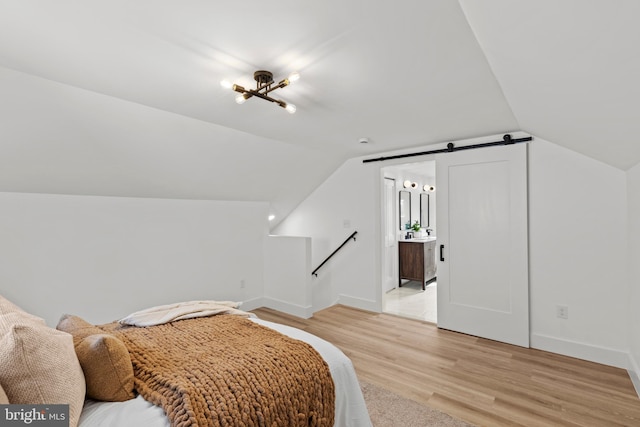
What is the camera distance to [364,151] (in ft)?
13.9

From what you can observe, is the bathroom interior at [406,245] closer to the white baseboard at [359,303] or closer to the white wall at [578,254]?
the white baseboard at [359,303]

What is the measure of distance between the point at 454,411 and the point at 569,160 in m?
2.54

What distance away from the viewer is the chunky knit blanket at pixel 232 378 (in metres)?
1.20

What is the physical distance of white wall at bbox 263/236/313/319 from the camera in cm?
417

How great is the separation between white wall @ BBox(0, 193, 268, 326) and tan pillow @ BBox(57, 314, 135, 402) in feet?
6.53

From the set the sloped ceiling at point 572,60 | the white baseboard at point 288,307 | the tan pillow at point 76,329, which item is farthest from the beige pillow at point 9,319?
the white baseboard at point 288,307

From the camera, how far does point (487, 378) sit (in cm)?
258

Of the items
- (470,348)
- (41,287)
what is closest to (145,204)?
(41,287)

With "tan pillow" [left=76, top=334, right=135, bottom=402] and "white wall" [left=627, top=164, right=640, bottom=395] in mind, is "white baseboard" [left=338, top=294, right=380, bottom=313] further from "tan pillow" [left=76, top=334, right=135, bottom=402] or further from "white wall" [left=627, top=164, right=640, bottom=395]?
"tan pillow" [left=76, top=334, right=135, bottom=402]

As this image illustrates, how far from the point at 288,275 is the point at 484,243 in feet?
8.27

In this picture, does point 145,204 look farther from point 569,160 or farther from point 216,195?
point 569,160

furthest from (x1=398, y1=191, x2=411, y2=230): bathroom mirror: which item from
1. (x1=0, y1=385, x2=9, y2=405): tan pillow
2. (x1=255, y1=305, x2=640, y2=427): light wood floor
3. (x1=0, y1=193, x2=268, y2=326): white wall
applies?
(x1=0, y1=385, x2=9, y2=405): tan pillow

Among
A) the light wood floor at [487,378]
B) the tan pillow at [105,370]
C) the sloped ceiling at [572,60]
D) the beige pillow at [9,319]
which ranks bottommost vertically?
the light wood floor at [487,378]

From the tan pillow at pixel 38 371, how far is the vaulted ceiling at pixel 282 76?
138 centimetres
